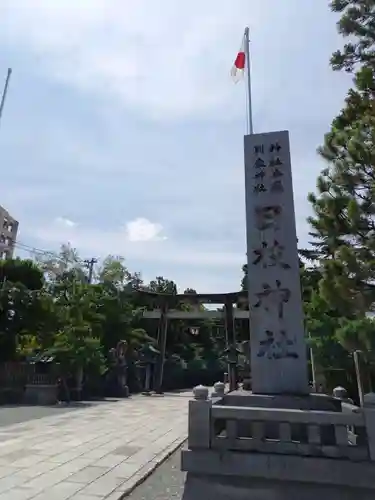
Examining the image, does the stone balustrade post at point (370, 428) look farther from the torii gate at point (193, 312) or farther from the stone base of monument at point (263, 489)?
the torii gate at point (193, 312)

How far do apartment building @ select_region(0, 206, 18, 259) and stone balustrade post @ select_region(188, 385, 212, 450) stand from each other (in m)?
33.1

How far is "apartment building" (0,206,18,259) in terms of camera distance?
113 feet

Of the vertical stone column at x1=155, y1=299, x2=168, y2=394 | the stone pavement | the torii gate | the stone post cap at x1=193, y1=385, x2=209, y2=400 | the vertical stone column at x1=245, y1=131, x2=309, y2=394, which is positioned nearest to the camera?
the stone post cap at x1=193, y1=385, x2=209, y2=400

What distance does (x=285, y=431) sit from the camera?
165 inches

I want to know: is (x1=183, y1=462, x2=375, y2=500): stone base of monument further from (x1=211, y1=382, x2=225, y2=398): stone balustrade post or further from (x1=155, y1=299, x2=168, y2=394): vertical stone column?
(x1=155, y1=299, x2=168, y2=394): vertical stone column

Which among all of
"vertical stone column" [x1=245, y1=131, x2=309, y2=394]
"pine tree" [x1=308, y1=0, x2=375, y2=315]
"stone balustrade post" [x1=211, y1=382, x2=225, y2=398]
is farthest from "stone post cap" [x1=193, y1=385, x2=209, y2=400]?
"pine tree" [x1=308, y1=0, x2=375, y2=315]

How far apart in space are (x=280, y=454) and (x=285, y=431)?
0.22m

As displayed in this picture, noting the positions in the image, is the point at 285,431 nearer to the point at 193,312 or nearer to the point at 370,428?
the point at 370,428

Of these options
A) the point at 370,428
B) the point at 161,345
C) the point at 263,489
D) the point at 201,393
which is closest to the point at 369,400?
the point at 370,428

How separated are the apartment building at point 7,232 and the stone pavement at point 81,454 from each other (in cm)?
2677

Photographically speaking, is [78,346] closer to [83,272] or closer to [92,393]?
[92,393]

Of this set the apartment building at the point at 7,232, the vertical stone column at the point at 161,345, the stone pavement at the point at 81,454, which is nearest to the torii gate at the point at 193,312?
the vertical stone column at the point at 161,345

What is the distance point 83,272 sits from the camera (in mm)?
30453

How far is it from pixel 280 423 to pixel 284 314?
6.49ft
